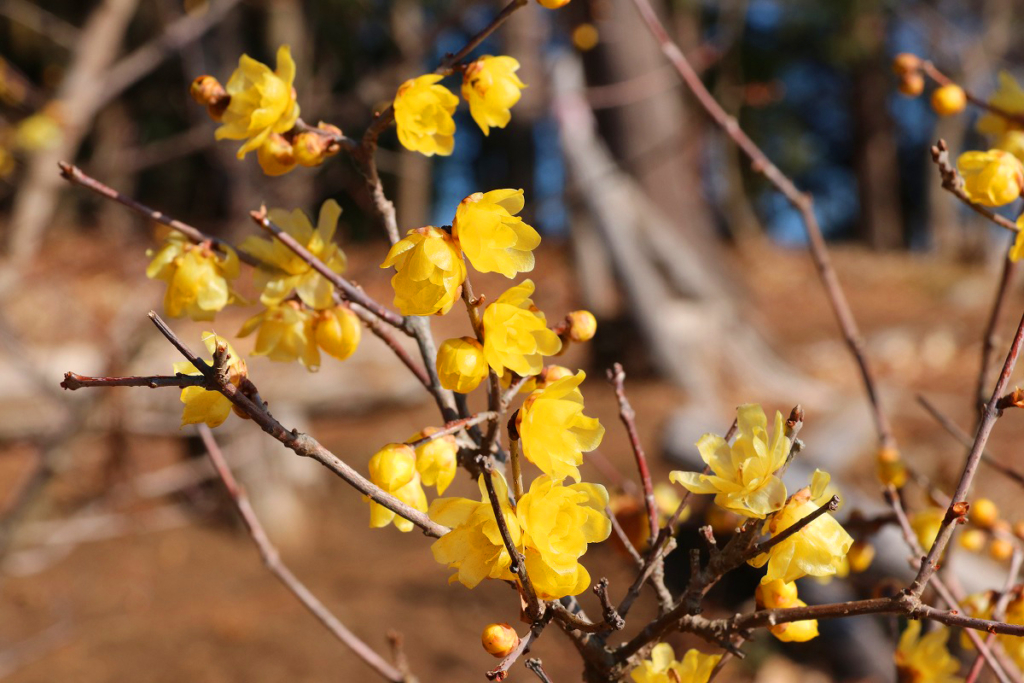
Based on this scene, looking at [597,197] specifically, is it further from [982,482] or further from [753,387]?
[982,482]

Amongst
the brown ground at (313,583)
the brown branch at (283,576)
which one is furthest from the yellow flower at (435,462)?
the brown ground at (313,583)

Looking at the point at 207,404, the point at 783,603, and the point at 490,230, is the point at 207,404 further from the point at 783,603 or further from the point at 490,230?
the point at 783,603

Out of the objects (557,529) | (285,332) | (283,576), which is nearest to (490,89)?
(285,332)

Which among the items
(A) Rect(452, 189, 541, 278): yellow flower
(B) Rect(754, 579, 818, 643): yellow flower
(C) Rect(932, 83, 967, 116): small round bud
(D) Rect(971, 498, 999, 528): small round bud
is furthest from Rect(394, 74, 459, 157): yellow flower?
(D) Rect(971, 498, 999, 528): small round bud

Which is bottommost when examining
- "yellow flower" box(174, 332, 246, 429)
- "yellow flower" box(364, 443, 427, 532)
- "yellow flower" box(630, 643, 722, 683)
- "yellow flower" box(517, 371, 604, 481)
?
"yellow flower" box(630, 643, 722, 683)

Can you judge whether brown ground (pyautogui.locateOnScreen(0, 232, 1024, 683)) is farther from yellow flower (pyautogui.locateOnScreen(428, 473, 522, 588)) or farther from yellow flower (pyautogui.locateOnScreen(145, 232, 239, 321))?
yellow flower (pyautogui.locateOnScreen(428, 473, 522, 588))

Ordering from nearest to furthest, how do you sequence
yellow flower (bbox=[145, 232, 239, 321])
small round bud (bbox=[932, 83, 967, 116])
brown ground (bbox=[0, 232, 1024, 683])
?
yellow flower (bbox=[145, 232, 239, 321])
small round bud (bbox=[932, 83, 967, 116])
brown ground (bbox=[0, 232, 1024, 683])
